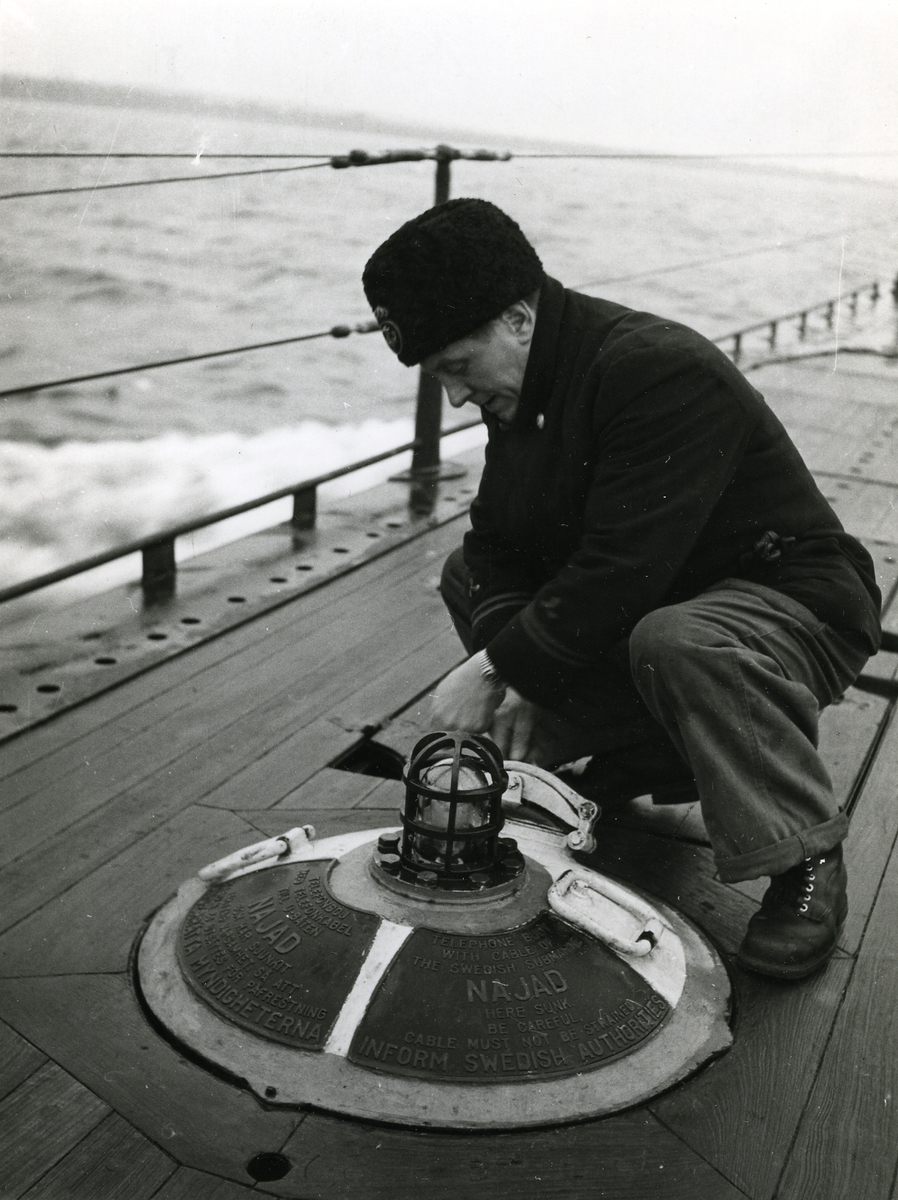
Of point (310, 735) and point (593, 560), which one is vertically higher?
point (593, 560)

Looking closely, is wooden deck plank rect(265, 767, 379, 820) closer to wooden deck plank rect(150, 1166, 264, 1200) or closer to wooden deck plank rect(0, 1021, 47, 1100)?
wooden deck plank rect(0, 1021, 47, 1100)

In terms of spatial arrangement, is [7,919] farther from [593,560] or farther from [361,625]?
[361,625]

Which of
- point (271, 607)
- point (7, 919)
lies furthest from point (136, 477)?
point (7, 919)

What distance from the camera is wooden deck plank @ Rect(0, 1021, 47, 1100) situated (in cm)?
146

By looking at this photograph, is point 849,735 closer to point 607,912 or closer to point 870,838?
point 870,838

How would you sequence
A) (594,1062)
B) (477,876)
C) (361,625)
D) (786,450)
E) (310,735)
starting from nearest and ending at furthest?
(594,1062)
(477,876)
(786,450)
(310,735)
(361,625)

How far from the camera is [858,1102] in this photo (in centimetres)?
149

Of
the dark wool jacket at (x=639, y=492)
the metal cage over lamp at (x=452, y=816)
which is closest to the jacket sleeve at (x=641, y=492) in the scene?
the dark wool jacket at (x=639, y=492)

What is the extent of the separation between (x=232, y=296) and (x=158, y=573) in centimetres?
2505

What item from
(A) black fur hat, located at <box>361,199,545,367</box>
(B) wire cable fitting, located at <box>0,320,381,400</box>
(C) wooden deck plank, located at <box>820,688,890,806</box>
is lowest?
(C) wooden deck plank, located at <box>820,688,890,806</box>

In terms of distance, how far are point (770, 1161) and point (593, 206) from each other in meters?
31.3

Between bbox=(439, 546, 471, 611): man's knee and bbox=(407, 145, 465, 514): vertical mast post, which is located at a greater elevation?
bbox=(439, 546, 471, 611): man's knee

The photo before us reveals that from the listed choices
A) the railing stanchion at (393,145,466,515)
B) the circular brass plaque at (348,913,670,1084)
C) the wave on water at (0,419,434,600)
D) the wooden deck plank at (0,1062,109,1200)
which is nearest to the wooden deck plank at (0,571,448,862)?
the wooden deck plank at (0,1062,109,1200)

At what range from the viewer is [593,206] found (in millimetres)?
30906
